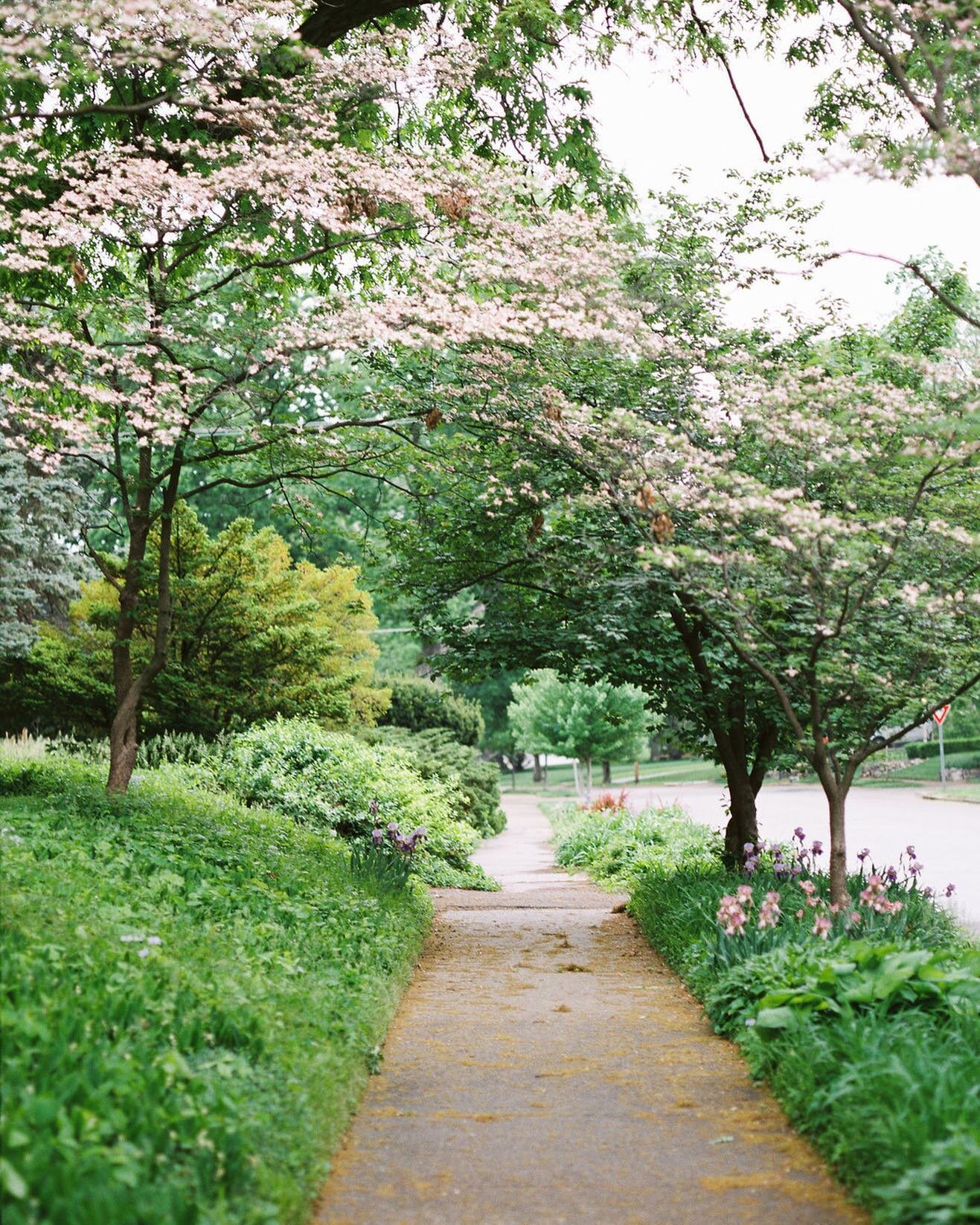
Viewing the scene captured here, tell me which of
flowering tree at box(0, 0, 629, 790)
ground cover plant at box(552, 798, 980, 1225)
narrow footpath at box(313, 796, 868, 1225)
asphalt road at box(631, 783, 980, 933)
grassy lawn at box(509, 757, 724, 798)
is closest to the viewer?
ground cover plant at box(552, 798, 980, 1225)

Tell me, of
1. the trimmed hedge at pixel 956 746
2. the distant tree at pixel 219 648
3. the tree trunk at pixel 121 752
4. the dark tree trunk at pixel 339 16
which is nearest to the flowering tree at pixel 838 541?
the dark tree trunk at pixel 339 16

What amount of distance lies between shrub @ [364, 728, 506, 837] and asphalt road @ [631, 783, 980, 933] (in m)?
3.60

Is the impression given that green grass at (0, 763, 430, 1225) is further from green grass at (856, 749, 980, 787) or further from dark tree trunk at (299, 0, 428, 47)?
green grass at (856, 749, 980, 787)

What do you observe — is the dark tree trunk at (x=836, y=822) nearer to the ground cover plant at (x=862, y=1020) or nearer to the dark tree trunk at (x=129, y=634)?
the ground cover plant at (x=862, y=1020)

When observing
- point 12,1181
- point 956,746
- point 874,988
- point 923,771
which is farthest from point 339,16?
point 956,746

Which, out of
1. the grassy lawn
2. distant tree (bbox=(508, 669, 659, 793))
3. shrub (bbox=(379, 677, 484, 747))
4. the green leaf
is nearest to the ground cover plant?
the green leaf

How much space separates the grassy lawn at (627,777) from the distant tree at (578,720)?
1282 centimetres

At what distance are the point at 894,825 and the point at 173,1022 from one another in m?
18.6

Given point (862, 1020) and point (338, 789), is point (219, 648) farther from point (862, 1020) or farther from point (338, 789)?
point (862, 1020)

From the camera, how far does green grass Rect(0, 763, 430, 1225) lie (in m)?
2.97

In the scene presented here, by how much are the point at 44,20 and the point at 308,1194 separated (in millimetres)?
6667

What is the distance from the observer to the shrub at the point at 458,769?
60.1ft

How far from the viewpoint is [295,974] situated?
548 cm

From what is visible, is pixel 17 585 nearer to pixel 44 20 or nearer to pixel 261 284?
pixel 261 284
